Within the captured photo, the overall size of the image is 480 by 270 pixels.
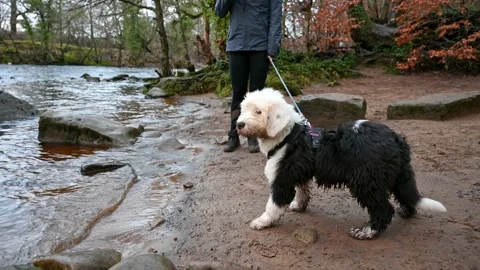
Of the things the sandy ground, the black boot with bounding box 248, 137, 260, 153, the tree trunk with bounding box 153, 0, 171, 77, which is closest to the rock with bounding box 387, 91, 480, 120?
the sandy ground

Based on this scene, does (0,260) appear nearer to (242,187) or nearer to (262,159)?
(242,187)

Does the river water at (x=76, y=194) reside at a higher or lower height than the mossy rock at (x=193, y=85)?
lower

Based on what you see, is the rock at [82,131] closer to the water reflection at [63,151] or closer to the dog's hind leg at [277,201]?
the water reflection at [63,151]

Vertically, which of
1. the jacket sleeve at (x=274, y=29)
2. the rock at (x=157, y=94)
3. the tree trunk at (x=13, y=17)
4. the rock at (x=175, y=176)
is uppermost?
the tree trunk at (x=13, y=17)

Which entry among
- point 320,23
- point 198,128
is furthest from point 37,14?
point 198,128

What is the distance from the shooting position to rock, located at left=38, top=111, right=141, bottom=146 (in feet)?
23.2

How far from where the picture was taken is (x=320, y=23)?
14.6m

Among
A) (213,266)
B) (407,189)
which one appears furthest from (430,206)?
(213,266)

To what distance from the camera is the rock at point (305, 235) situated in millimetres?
3244

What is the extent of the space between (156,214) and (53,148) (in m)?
3.83

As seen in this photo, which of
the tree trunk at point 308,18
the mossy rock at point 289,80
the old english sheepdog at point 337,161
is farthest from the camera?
the tree trunk at point 308,18

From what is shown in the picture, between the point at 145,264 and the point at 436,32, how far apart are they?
48.3 ft

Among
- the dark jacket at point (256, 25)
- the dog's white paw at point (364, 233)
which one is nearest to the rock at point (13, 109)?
the dark jacket at point (256, 25)

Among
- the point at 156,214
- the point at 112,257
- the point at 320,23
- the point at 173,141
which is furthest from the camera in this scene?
the point at 320,23
